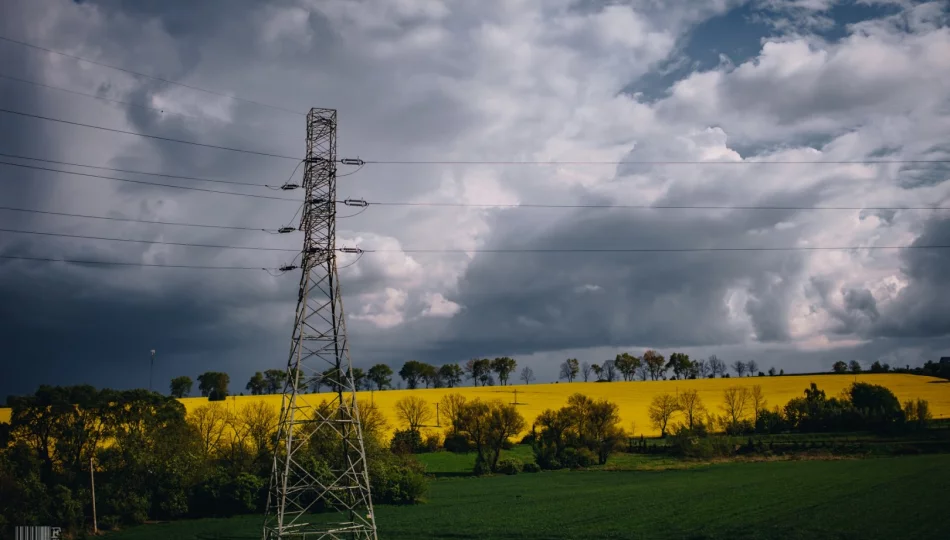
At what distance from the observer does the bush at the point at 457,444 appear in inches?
3647

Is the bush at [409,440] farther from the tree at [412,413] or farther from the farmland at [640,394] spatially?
the farmland at [640,394]

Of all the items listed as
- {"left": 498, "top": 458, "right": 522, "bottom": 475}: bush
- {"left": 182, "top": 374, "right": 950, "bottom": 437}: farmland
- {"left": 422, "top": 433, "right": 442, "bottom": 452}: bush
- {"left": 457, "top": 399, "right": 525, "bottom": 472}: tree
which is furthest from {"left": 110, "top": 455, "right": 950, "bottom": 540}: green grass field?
{"left": 182, "top": 374, "right": 950, "bottom": 437}: farmland

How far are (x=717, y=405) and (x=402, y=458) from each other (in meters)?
66.9

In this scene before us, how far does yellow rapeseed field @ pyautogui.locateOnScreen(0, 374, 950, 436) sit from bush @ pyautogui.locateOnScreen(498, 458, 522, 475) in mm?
23309

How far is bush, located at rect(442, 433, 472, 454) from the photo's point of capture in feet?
304

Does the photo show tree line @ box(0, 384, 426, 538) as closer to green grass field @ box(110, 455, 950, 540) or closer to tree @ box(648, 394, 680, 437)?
green grass field @ box(110, 455, 950, 540)

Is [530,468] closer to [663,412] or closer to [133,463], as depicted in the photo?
[663,412]

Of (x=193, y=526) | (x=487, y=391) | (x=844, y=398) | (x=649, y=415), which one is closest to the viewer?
(x=193, y=526)

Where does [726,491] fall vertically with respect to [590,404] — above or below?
below

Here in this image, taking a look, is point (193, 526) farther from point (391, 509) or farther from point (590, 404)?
point (590, 404)

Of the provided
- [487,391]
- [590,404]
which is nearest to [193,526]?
[590,404]

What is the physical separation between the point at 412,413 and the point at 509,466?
23195mm

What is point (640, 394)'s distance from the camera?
135 m

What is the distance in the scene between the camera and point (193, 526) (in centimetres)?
5681
